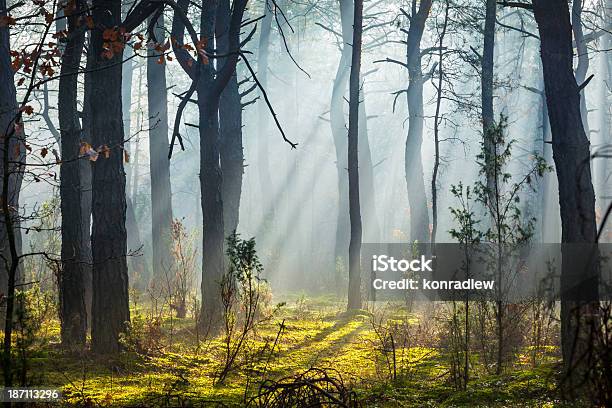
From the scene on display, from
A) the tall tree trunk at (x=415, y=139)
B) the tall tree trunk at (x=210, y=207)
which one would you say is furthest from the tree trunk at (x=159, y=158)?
the tall tree trunk at (x=210, y=207)

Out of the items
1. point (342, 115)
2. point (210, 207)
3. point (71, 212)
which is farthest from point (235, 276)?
point (342, 115)

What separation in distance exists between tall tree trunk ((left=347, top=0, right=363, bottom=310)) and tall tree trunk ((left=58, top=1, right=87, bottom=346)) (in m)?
7.24

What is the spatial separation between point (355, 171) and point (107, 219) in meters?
8.33

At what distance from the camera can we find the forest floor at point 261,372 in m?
5.86

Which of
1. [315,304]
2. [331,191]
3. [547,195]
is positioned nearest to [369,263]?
[315,304]

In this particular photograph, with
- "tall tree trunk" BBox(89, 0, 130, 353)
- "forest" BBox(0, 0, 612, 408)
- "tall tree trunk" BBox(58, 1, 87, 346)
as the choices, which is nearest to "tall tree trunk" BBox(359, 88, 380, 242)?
"forest" BBox(0, 0, 612, 408)

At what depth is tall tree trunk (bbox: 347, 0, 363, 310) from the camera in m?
15.2

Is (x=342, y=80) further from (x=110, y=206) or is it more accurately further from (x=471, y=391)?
(x=471, y=391)

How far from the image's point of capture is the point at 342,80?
26234 millimetres

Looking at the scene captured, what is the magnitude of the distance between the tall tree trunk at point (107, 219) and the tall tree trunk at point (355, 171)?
→ 25.7ft

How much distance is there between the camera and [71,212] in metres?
9.32

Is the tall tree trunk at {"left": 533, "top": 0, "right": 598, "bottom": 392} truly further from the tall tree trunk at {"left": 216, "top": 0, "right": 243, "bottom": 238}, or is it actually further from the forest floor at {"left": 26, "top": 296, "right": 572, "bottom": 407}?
the tall tree trunk at {"left": 216, "top": 0, "right": 243, "bottom": 238}

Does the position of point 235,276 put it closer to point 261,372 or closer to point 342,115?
point 261,372

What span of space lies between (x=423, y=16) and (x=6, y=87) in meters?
12.9
